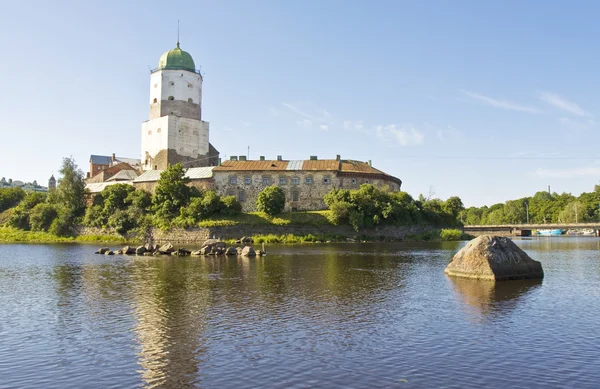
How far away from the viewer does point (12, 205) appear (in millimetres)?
93562

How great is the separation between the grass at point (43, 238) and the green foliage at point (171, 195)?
633 centimetres

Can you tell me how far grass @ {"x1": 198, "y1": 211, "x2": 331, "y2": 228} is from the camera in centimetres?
6112

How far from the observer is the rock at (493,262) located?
916 inches

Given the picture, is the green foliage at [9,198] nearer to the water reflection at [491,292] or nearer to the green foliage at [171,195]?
the green foliage at [171,195]

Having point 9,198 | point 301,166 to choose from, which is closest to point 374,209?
point 301,166

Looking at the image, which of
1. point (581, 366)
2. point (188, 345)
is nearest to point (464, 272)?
point (581, 366)

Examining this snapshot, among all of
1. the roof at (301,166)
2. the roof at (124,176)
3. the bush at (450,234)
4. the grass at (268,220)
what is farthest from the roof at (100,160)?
the bush at (450,234)

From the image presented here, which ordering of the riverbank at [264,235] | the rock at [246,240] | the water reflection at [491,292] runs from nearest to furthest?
the water reflection at [491,292] < the rock at [246,240] < the riverbank at [264,235]

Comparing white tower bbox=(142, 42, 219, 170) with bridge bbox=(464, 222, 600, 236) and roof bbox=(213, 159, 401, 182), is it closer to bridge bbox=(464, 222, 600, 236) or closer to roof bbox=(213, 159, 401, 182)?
roof bbox=(213, 159, 401, 182)

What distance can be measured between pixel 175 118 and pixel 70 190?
63.7 ft

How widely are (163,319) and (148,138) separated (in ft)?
238

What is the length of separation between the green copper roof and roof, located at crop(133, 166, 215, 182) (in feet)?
60.5

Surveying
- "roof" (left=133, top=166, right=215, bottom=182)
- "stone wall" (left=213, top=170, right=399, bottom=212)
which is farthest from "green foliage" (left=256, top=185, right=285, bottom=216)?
"roof" (left=133, top=166, right=215, bottom=182)

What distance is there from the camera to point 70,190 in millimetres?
73188
